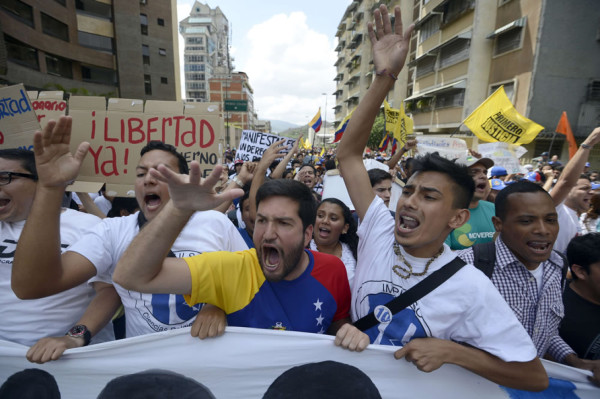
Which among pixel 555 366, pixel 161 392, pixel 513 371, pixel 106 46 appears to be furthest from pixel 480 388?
pixel 106 46

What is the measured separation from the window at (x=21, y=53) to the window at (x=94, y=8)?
9636 mm

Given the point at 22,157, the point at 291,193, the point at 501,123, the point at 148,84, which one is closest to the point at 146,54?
the point at 148,84

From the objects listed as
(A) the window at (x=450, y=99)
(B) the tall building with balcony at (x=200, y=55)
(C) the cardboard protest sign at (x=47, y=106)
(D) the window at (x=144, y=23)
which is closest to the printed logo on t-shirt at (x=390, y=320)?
(C) the cardboard protest sign at (x=47, y=106)

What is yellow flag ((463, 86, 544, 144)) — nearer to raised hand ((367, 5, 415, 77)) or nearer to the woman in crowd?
the woman in crowd

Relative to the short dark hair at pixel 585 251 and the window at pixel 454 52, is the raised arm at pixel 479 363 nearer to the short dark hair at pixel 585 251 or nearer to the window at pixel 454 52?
the short dark hair at pixel 585 251

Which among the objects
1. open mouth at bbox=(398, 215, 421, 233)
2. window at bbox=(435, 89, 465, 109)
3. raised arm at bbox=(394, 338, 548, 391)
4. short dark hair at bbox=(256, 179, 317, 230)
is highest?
window at bbox=(435, 89, 465, 109)

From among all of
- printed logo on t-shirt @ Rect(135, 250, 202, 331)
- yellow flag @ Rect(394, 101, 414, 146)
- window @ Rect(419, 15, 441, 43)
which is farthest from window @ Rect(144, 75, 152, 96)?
printed logo on t-shirt @ Rect(135, 250, 202, 331)

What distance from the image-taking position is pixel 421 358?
136 centimetres

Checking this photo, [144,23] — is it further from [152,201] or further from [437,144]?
[152,201]

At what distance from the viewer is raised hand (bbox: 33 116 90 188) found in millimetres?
1407

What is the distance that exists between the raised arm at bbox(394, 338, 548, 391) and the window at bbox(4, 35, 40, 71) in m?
27.0

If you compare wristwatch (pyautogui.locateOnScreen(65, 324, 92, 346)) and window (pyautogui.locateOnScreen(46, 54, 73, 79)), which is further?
window (pyautogui.locateOnScreen(46, 54, 73, 79))

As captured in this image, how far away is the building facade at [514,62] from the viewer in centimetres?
1617

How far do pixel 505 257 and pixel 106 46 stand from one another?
38.6 metres
